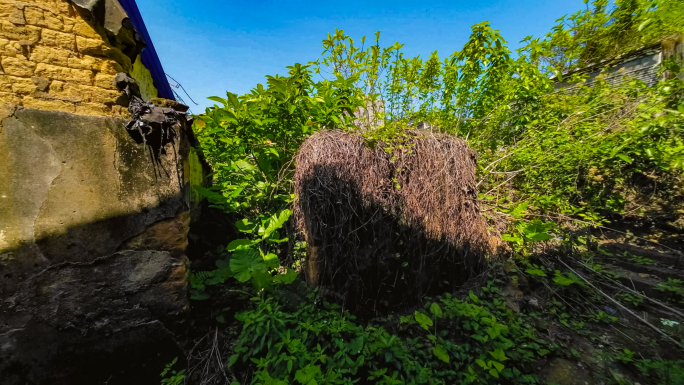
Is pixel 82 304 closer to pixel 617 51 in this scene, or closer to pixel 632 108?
pixel 632 108

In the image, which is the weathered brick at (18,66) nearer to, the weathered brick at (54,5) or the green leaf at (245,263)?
the weathered brick at (54,5)

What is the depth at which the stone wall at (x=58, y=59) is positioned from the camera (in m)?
1.44

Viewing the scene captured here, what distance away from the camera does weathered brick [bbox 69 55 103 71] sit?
5.25ft

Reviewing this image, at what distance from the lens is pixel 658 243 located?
3.46 meters

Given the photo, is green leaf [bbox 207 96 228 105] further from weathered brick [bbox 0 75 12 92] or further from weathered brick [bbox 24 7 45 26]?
weathered brick [bbox 0 75 12 92]

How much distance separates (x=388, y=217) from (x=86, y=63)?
2.83m

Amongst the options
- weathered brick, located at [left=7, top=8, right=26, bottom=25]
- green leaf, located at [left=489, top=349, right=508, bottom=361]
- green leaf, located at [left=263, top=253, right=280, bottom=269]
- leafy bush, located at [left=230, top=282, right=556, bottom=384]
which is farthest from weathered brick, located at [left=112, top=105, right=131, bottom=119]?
green leaf, located at [left=489, top=349, right=508, bottom=361]

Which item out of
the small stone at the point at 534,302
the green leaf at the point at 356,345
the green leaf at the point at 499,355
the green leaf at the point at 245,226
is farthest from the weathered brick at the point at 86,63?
the small stone at the point at 534,302

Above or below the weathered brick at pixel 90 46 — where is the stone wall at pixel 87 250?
below

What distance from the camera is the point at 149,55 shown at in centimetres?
226

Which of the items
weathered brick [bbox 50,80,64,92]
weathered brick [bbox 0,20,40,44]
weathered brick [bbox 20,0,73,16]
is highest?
weathered brick [bbox 20,0,73,16]

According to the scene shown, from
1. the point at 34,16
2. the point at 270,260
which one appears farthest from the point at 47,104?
the point at 270,260

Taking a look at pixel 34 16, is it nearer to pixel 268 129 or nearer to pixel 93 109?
pixel 93 109

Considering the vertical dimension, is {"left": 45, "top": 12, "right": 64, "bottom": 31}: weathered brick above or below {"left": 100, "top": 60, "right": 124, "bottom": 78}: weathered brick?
above
